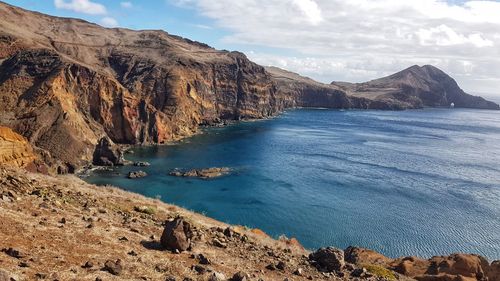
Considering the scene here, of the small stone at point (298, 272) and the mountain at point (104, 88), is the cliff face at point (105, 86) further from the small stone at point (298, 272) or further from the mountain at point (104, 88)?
the small stone at point (298, 272)

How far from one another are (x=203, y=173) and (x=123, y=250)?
214 ft

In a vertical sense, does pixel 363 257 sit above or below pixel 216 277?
below

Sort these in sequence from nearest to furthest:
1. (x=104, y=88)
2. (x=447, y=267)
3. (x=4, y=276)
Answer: (x=4, y=276) < (x=447, y=267) < (x=104, y=88)

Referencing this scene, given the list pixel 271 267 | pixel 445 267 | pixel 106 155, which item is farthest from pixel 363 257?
pixel 106 155

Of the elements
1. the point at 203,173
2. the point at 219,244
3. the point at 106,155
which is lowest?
the point at 203,173

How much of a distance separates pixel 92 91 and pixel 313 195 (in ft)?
200

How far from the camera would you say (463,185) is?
85.1 meters

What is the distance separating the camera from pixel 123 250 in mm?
19312

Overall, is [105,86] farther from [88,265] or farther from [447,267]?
[88,265]

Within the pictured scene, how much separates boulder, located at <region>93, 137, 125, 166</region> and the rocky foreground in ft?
191

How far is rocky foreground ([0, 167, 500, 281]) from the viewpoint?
655 inches

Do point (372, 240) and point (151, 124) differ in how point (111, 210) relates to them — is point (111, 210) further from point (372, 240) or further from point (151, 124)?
point (151, 124)

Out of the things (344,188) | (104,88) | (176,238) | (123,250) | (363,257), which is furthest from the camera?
(104,88)

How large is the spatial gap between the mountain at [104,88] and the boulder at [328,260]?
2398 inches
